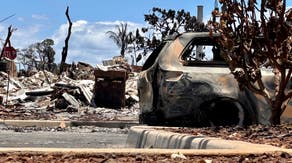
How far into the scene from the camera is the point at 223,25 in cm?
712

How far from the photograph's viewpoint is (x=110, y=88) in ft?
63.9

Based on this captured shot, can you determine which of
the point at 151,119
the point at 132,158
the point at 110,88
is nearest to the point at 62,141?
the point at 151,119

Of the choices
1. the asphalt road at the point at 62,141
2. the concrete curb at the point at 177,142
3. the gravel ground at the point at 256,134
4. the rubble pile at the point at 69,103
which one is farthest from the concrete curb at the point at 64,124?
the gravel ground at the point at 256,134

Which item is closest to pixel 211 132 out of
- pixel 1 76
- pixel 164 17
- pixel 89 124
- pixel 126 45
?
pixel 89 124

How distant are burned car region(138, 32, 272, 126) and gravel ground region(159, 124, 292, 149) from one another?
0.76m

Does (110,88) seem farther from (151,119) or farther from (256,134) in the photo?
(256,134)

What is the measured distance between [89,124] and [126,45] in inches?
1819

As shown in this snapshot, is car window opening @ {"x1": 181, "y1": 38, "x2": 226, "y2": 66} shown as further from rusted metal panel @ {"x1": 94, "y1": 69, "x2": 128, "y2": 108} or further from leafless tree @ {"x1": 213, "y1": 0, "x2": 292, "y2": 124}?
rusted metal panel @ {"x1": 94, "y1": 69, "x2": 128, "y2": 108}

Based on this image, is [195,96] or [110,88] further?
[110,88]

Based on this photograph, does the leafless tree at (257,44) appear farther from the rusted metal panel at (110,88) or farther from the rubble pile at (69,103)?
the rusted metal panel at (110,88)

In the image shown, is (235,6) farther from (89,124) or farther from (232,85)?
(89,124)

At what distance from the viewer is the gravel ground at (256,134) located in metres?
5.62

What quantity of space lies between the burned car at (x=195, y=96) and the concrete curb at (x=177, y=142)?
793 mm

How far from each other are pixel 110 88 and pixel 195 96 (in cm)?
1200
